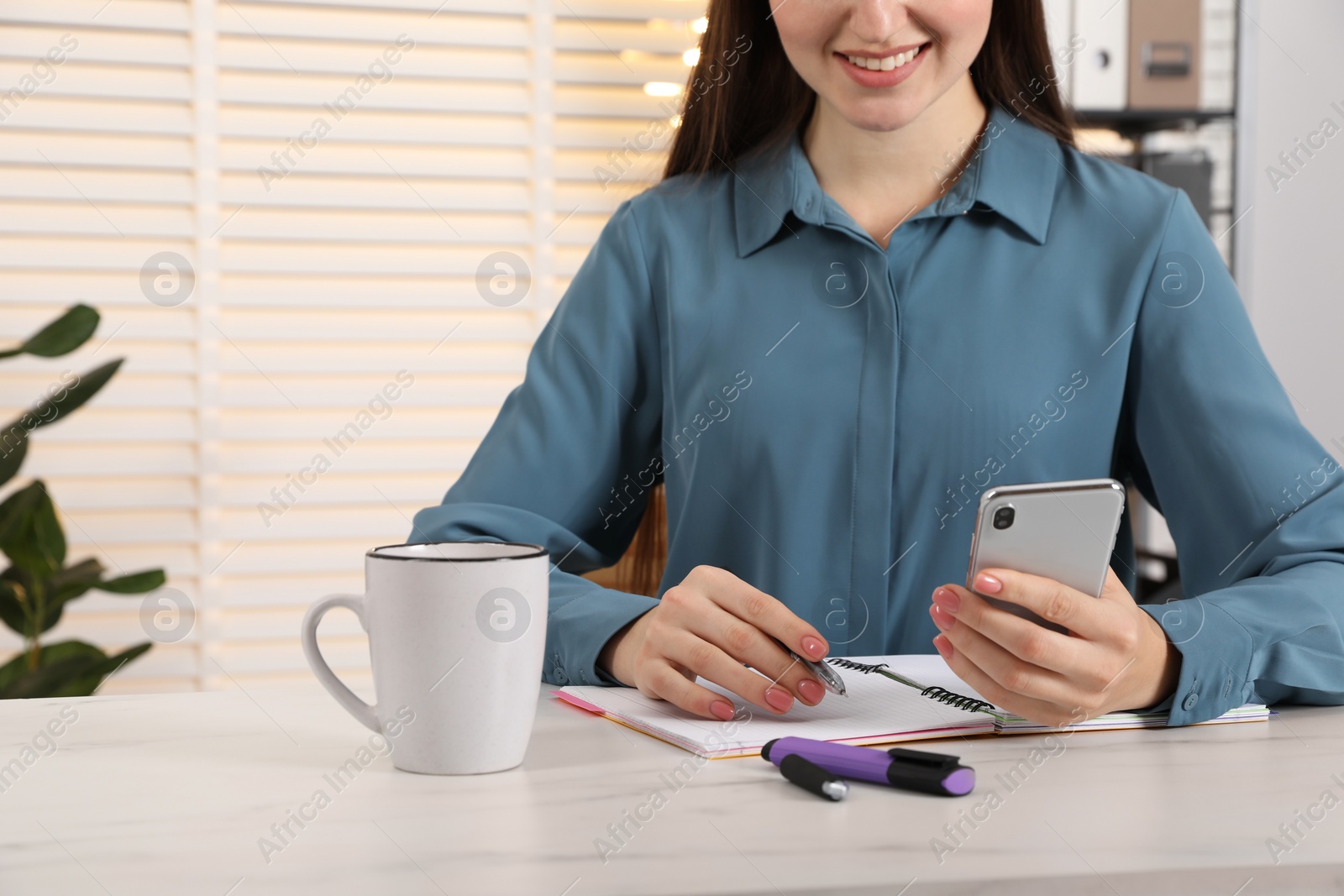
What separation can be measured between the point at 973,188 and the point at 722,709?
62 centimetres

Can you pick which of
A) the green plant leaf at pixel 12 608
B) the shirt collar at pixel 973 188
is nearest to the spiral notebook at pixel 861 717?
the shirt collar at pixel 973 188

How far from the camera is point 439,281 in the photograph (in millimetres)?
2434

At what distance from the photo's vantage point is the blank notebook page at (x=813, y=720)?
718 millimetres

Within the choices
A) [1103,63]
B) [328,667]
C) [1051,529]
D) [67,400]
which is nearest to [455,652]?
[328,667]

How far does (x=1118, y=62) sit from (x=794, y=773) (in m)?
2.06

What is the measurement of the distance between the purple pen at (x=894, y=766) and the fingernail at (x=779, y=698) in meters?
0.09

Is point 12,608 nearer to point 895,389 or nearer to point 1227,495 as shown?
point 895,389

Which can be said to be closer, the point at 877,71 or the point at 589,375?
the point at 877,71

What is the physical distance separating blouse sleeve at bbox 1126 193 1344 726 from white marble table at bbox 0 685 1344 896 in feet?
0.20

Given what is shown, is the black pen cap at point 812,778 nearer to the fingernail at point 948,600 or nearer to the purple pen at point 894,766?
the purple pen at point 894,766

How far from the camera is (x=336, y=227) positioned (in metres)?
2.38

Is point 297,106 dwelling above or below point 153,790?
above

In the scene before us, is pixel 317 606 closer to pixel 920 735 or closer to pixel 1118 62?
pixel 920 735

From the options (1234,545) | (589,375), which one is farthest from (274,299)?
(1234,545)
